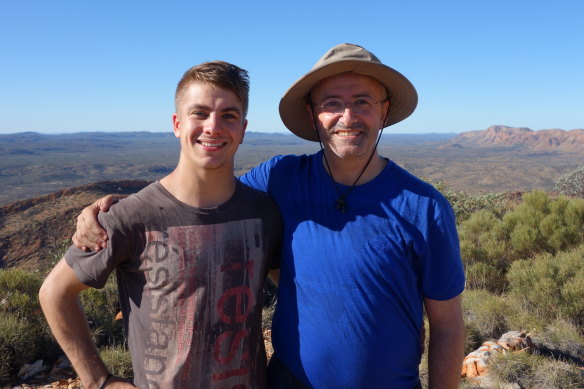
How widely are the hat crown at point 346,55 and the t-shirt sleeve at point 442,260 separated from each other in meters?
0.75

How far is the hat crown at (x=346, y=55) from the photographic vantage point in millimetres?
1936

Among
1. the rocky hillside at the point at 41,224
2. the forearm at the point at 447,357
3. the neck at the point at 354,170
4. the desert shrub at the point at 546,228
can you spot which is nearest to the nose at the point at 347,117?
the neck at the point at 354,170

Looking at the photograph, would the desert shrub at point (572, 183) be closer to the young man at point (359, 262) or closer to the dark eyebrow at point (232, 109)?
the young man at point (359, 262)

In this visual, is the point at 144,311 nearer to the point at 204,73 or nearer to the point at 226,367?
the point at 226,367

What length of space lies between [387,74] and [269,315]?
12.7 feet

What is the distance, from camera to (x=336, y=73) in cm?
203

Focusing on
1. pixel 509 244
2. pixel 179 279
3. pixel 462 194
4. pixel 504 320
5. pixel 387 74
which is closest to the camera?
pixel 179 279

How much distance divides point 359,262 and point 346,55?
945 millimetres

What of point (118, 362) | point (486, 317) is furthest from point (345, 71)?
point (486, 317)

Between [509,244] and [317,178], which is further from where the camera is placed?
[509,244]

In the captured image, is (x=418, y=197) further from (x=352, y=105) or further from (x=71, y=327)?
(x=71, y=327)

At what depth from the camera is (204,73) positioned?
1.80 meters

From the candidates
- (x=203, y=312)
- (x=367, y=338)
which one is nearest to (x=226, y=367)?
(x=203, y=312)

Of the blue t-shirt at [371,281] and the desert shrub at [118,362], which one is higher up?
the blue t-shirt at [371,281]
